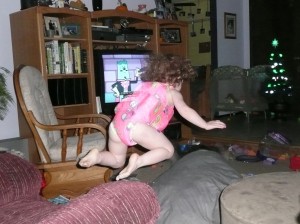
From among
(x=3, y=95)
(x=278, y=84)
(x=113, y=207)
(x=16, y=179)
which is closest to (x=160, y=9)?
(x=3, y=95)

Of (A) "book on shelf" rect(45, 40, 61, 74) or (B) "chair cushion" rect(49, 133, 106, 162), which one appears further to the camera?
(A) "book on shelf" rect(45, 40, 61, 74)

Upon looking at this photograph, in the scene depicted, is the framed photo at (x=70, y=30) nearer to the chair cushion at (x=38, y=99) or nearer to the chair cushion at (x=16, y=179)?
the chair cushion at (x=38, y=99)

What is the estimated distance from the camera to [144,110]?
1816 millimetres

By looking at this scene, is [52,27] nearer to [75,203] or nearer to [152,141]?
[152,141]

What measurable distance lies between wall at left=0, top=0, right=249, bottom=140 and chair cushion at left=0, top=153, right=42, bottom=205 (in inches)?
72.1

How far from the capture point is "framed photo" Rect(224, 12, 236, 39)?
652 cm

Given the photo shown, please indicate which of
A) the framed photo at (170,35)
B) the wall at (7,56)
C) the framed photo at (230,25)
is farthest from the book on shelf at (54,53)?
the framed photo at (230,25)

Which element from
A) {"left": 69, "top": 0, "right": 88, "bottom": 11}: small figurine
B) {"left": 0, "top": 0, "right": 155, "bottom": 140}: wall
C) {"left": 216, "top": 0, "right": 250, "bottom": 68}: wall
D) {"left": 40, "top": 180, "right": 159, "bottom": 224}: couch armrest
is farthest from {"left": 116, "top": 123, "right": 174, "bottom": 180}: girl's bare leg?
{"left": 216, "top": 0, "right": 250, "bottom": 68}: wall

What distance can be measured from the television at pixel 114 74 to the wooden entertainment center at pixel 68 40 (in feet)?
0.48

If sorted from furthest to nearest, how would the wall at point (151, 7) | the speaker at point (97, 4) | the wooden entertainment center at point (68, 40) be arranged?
the speaker at point (97, 4) → the wall at point (151, 7) → the wooden entertainment center at point (68, 40)

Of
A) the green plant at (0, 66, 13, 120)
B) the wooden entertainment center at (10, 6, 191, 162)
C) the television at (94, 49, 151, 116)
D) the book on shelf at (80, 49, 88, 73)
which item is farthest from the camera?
the television at (94, 49, 151, 116)

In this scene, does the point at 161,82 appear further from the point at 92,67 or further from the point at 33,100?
the point at 92,67

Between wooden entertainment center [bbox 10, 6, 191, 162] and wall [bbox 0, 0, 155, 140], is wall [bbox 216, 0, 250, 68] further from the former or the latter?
wall [bbox 0, 0, 155, 140]

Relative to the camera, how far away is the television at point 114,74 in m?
3.50
